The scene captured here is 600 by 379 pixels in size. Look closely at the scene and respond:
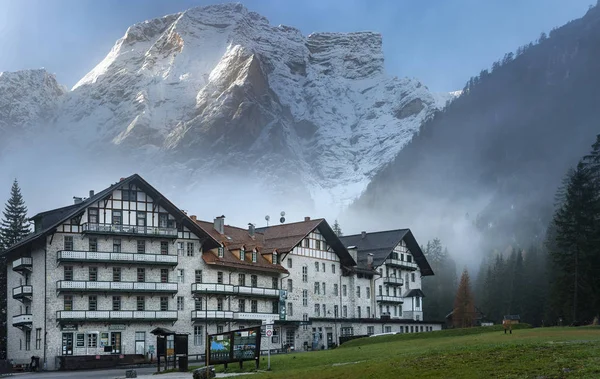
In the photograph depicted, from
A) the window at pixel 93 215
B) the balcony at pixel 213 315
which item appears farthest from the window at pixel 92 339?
the window at pixel 93 215

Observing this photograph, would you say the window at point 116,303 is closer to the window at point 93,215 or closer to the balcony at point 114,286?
the balcony at point 114,286

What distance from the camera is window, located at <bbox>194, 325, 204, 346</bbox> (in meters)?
90.0

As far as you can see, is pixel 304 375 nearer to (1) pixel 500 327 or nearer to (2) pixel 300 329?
(1) pixel 500 327

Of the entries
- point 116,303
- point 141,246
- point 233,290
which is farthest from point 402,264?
point 116,303

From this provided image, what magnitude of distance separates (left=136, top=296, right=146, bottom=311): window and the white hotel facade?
0.12 metres

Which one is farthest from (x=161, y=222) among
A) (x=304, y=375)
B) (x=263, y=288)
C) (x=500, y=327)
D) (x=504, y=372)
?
(x=504, y=372)

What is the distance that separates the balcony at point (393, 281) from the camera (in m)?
120

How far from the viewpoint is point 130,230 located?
86.8 meters

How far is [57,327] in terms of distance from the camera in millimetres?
82000

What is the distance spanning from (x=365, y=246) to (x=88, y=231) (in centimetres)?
5290

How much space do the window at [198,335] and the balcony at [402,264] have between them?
38.2m

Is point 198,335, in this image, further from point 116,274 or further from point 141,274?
point 116,274

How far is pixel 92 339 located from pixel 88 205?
14.0 meters

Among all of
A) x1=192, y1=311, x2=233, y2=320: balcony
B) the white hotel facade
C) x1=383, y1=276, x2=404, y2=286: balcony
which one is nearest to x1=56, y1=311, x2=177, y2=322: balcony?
the white hotel facade
